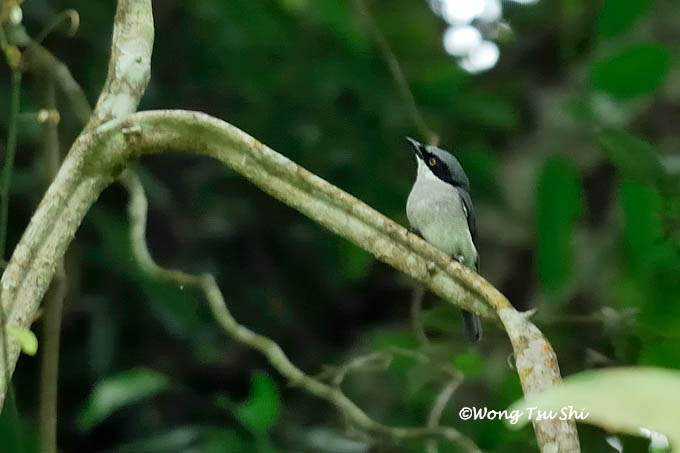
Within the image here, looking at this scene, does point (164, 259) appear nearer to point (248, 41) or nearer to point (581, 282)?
point (248, 41)

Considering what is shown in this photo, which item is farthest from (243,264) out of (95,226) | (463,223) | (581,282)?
(581,282)

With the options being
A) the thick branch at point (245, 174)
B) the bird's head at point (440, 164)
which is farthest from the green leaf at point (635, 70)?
the thick branch at point (245, 174)

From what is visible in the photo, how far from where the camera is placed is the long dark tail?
236cm

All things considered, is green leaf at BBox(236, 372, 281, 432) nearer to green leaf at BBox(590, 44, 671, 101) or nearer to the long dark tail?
the long dark tail

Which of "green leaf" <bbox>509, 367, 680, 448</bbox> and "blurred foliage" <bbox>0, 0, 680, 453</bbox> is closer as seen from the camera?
"green leaf" <bbox>509, 367, 680, 448</bbox>

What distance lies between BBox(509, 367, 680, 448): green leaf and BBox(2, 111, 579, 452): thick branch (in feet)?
2.86

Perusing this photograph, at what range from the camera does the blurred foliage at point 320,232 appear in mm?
2309

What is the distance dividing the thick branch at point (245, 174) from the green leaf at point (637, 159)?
931 mm

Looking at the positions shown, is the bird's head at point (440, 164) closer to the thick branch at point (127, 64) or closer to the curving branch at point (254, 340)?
the curving branch at point (254, 340)

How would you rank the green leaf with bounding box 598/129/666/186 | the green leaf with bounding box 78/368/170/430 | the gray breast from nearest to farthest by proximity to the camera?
1. the green leaf with bounding box 598/129/666/186
2. the green leaf with bounding box 78/368/170/430
3. the gray breast

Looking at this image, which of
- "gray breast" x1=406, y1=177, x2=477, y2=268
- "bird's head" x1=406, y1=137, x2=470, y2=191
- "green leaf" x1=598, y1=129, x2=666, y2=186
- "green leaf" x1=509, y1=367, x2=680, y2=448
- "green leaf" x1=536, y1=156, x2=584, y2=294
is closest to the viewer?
"green leaf" x1=509, y1=367, x2=680, y2=448

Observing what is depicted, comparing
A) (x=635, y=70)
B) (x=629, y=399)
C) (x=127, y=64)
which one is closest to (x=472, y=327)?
(x=635, y=70)

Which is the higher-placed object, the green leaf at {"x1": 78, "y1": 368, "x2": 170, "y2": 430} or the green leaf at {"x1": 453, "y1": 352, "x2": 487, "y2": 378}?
the green leaf at {"x1": 453, "y1": 352, "x2": 487, "y2": 378}

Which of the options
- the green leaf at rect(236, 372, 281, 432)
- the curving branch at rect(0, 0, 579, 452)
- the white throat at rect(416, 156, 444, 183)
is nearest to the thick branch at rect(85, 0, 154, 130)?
the curving branch at rect(0, 0, 579, 452)
